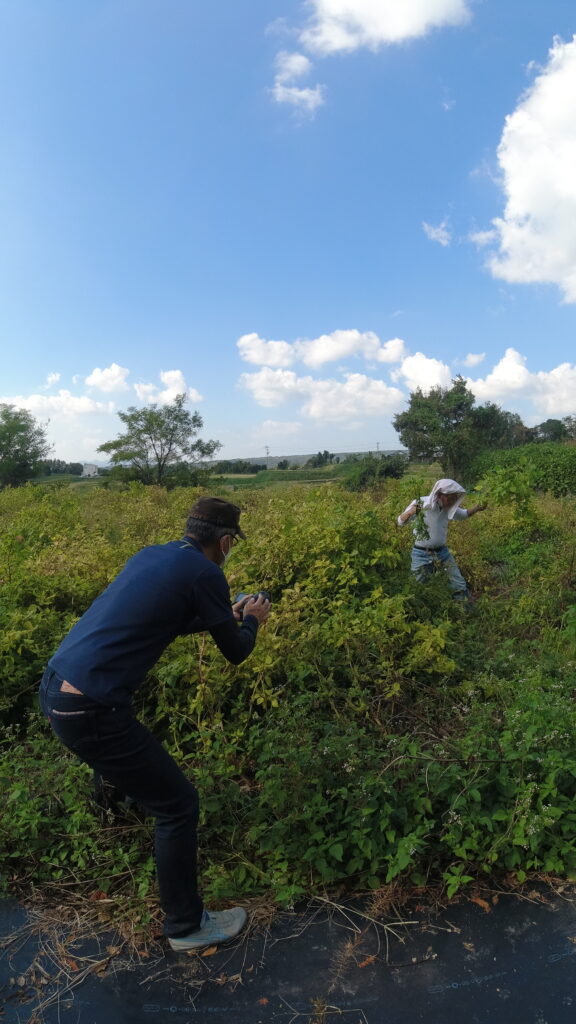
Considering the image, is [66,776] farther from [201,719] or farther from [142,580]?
[142,580]

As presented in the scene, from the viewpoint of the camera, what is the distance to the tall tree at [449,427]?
29.3 metres

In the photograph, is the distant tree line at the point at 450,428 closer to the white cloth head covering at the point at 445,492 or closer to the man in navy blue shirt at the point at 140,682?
the white cloth head covering at the point at 445,492

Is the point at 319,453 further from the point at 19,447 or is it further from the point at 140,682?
the point at 140,682

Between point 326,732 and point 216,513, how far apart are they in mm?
1452

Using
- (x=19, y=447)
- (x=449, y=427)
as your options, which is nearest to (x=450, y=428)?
(x=449, y=427)

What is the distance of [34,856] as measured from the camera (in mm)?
2840

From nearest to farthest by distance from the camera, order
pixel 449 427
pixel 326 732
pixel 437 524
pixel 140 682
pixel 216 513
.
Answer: pixel 140 682 → pixel 216 513 → pixel 326 732 → pixel 437 524 → pixel 449 427

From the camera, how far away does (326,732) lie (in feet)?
10.3

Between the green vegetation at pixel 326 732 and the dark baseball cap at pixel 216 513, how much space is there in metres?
1.14

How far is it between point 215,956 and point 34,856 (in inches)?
42.6

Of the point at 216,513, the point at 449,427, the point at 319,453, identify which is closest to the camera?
the point at 216,513

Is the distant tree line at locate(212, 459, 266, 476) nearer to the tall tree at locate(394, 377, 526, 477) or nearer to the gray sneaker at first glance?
the tall tree at locate(394, 377, 526, 477)

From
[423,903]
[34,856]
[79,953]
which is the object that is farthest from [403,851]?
[34,856]

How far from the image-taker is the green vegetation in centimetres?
258
